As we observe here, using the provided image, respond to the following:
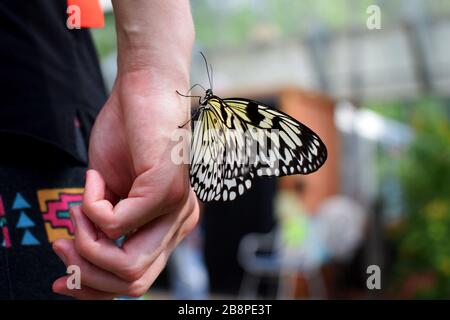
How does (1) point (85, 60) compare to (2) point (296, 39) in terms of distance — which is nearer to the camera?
(1) point (85, 60)

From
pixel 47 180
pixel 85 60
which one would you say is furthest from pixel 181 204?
pixel 85 60

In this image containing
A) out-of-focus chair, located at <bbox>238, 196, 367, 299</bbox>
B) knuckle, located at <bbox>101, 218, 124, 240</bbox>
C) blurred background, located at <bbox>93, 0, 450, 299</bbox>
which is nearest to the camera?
knuckle, located at <bbox>101, 218, 124, 240</bbox>

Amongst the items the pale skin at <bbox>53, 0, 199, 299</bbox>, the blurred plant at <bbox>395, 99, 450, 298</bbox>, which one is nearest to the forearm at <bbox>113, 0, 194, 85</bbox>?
the pale skin at <bbox>53, 0, 199, 299</bbox>

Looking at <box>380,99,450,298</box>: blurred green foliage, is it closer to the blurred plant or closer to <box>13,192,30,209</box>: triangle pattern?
the blurred plant

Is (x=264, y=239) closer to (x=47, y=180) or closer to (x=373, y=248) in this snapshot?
(x=373, y=248)

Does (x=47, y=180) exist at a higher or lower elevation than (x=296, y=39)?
lower

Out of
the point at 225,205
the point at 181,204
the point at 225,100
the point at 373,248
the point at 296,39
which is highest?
the point at 296,39
